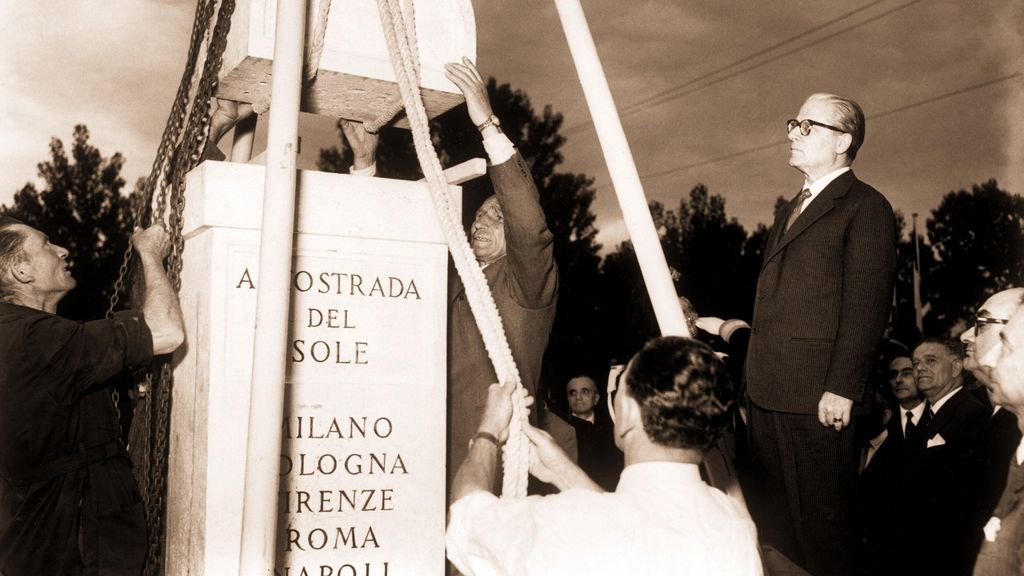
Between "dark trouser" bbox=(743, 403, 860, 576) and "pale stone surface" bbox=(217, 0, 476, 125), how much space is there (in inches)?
69.7

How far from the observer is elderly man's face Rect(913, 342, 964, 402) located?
5.93m

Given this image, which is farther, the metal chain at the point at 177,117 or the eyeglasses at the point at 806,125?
the eyeglasses at the point at 806,125

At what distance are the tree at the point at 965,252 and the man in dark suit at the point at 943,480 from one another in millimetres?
24845

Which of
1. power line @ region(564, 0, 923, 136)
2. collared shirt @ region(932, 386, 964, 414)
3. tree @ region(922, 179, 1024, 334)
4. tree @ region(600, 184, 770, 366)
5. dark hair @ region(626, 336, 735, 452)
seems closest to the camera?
dark hair @ region(626, 336, 735, 452)

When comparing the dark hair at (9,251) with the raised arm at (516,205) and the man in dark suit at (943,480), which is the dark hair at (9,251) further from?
the man in dark suit at (943,480)

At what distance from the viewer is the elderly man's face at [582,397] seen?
9219mm

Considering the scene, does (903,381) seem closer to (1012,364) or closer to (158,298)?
(1012,364)

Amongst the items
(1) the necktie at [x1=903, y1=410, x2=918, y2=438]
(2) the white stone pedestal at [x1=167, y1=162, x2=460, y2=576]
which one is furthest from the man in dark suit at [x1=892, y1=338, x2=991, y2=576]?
(2) the white stone pedestal at [x1=167, y1=162, x2=460, y2=576]

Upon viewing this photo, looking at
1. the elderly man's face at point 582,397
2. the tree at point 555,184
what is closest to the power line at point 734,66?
the tree at point 555,184

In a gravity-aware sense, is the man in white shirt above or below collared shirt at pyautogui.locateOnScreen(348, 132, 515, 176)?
below

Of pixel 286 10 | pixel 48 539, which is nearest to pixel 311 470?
pixel 48 539

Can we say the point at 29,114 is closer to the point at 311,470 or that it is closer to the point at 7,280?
the point at 7,280

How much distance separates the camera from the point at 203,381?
118 inches

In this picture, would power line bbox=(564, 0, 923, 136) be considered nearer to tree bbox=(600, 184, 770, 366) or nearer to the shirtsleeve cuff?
tree bbox=(600, 184, 770, 366)
